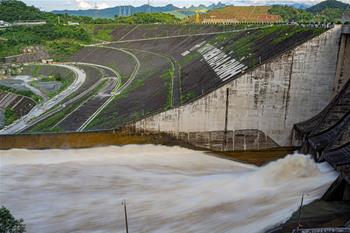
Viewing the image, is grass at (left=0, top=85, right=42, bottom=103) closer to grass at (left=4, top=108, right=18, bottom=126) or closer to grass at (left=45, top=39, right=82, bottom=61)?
grass at (left=4, top=108, right=18, bottom=126)

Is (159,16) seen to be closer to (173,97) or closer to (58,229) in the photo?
(173,97)

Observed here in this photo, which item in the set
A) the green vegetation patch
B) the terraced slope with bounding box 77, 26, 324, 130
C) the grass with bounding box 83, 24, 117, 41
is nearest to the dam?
the terraced slope with bounding box 77, 26, 324, 130

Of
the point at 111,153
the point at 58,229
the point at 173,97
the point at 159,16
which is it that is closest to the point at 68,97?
the point at 173,97

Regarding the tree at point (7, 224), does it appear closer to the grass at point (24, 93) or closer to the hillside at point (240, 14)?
the grass at point (24, 93)

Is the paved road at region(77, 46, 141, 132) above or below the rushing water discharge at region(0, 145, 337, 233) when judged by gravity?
above

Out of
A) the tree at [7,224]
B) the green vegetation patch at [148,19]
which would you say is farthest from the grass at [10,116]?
the green vegetation patch at [148,19]

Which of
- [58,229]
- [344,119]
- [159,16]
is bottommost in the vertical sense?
[58,229]

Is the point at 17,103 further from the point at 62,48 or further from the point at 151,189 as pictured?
the point at 151,189
